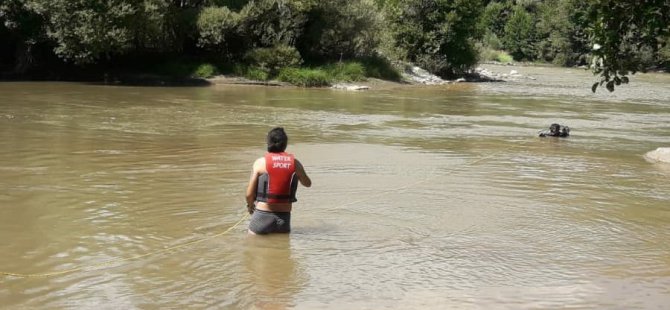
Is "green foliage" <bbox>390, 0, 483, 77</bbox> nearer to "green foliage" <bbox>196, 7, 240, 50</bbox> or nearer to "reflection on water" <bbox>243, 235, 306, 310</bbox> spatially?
"green foliage" <bbox>196, 7, 240, 50</bbox>

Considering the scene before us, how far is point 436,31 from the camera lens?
46.2 m

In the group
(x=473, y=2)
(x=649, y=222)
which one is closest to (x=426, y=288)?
(x=649, y=222)

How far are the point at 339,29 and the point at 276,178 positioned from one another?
110 feet

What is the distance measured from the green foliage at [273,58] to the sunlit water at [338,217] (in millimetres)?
17267

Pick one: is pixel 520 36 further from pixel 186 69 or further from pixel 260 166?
pixel 260 166

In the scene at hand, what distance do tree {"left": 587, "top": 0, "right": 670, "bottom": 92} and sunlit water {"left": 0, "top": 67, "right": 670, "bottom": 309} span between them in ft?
6.77

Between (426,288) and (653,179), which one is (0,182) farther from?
(653,179)

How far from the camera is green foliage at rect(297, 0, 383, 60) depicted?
4038 cm

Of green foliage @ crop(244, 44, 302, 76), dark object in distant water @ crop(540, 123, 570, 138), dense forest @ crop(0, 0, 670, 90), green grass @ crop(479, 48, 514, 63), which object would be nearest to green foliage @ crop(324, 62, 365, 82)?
dense forest @ crop(0, 0, 670, 90)

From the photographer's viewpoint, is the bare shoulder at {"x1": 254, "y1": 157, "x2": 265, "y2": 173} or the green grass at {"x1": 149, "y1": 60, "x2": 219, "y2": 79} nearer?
the bare shoulder at {"x1": 254, "y1": 157, "x2": 265, "y2": 173}

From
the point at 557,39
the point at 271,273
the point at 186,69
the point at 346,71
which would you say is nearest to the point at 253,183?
the point at 271,273

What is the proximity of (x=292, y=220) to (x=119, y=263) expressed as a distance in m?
2.66

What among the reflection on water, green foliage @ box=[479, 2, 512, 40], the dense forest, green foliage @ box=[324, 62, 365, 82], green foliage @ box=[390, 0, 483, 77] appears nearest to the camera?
the reflection on water

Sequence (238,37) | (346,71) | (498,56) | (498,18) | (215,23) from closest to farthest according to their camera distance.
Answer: (215,23), (238,37), (346,71), (498,56), (498,18)
